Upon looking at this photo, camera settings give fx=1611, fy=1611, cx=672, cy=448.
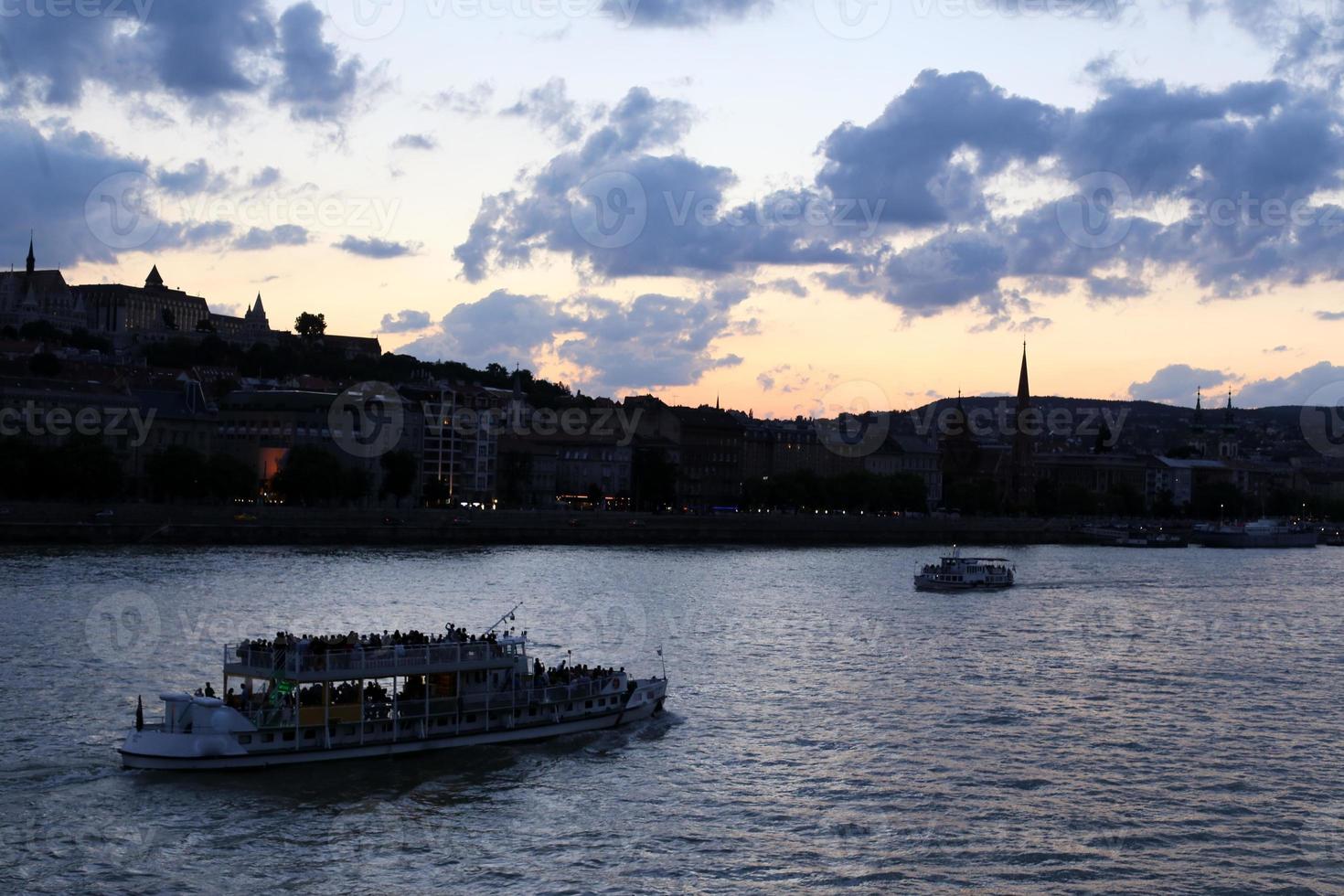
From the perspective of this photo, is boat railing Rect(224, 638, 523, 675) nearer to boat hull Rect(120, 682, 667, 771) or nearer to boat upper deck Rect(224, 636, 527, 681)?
boat upper deck Rect(224, 636, 527, 681)

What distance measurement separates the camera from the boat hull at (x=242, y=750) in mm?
26469

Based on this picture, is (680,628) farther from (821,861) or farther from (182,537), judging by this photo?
(182,537)

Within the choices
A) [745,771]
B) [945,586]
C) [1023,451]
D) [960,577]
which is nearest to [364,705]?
[745,771]

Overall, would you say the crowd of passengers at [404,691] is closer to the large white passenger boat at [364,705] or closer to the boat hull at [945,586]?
the large white passenger boat at [364,705]

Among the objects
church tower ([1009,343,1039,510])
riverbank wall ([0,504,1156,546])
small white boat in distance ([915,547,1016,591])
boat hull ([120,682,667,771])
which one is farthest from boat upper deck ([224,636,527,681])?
church tower ([1009,343,1039,510])

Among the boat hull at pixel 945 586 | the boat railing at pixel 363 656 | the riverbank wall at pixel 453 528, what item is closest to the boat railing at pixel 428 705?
the boat railing at pixel 363 656

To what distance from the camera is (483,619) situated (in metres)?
48.4

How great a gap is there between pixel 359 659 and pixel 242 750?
8.22 ft

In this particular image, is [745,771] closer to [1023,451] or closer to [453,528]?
[453,528]

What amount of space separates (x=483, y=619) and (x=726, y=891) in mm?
27573

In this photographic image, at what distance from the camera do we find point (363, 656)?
1111 inches

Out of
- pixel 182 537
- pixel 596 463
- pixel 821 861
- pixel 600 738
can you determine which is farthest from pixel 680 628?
pixel 596 463

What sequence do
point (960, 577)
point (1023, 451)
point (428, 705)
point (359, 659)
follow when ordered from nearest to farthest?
point (359, 659)
point (428, 705)
point (960, 577)
point (1023, 451)

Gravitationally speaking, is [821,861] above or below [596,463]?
below
